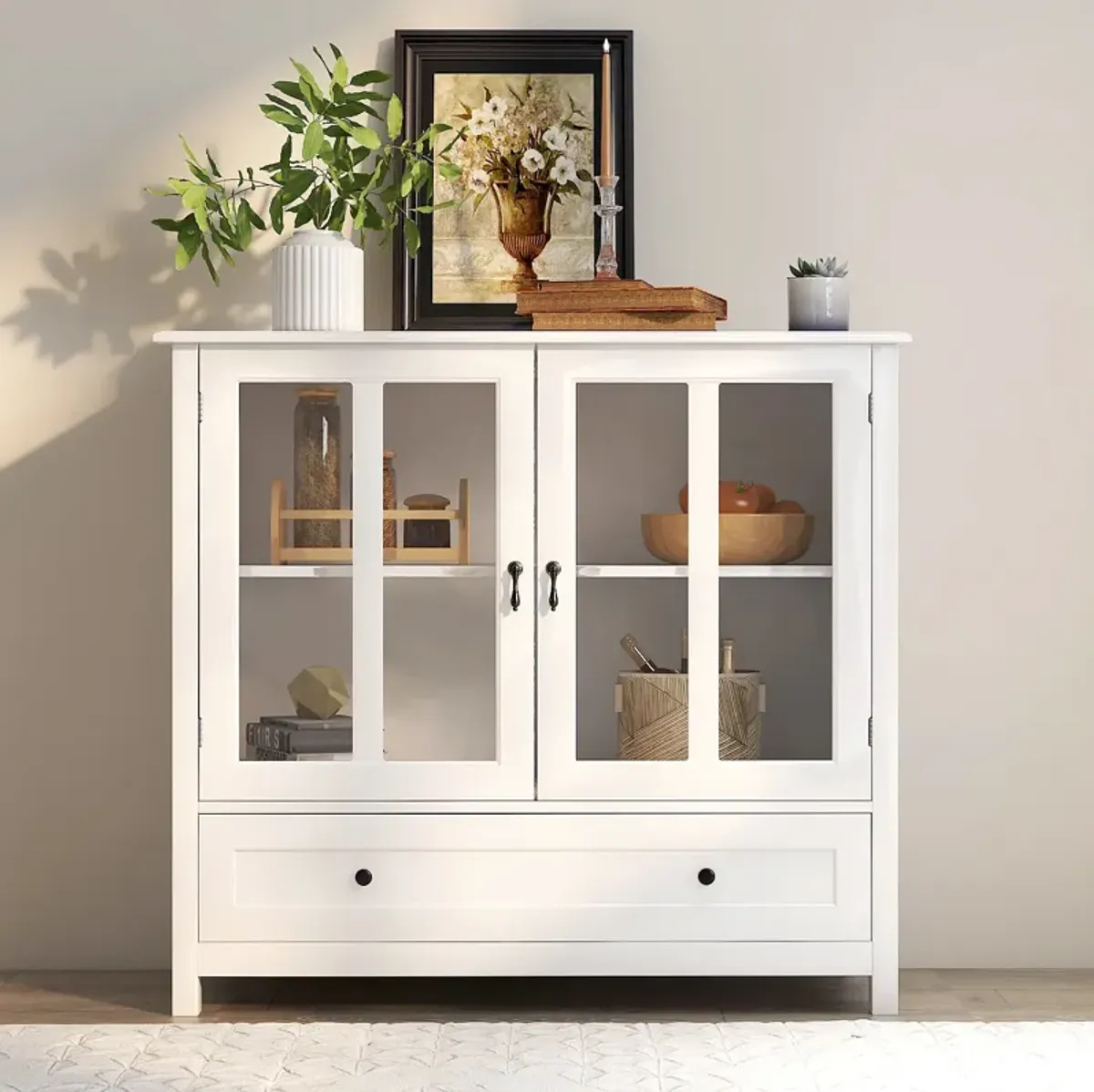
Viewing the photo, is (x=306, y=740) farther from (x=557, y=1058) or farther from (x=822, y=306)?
(x=822, y=306)

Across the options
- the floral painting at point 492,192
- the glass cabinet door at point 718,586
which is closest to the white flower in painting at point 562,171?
the floral painting at point 492,192

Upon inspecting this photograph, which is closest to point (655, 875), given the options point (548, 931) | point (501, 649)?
point (548, 931)

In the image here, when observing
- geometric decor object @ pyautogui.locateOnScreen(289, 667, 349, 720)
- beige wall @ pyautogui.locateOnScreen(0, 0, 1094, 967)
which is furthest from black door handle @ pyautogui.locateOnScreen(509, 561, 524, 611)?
beige wall @ pyautogui.locateOnScreen(0, 0, 1094, 967)

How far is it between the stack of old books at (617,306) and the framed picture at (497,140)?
1.20ft

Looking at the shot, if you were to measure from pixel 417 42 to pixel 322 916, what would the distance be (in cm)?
172

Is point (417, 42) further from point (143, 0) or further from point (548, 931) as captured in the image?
point (548, 931)

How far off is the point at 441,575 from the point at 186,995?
2.85 feet

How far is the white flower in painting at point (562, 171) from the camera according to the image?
2840 mm

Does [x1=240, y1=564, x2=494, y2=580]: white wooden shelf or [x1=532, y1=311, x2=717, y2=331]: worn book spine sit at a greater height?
[x1=532, y1=311, x2=717, y2=331]: worn book spine

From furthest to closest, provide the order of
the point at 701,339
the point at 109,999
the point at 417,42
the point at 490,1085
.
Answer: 1. the point at 417,42
2. the point at 109,999
3. the point at 701,339
4. the point at 490,1085

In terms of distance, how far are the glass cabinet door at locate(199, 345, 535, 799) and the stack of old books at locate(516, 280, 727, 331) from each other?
113mm

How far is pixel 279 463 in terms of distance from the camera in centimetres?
249

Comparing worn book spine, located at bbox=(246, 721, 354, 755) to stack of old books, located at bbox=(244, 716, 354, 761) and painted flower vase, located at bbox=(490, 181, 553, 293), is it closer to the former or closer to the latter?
stack of old books, located at bbox=(244, 716, 354, 761)

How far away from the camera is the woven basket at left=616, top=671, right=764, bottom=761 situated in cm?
250
